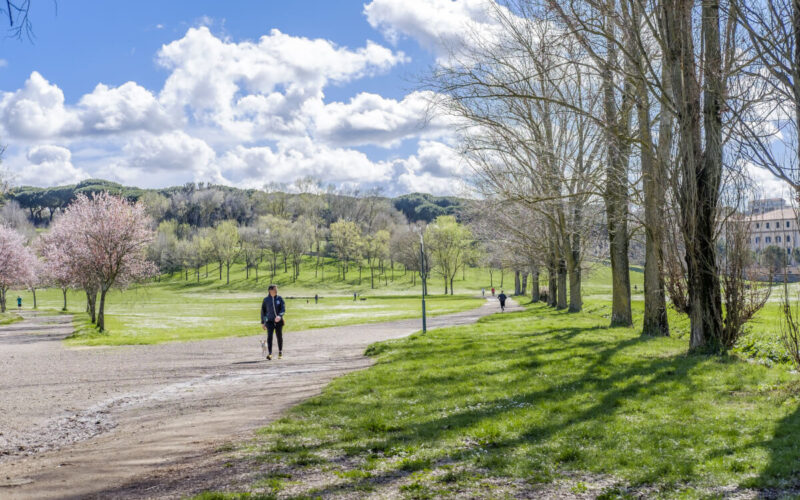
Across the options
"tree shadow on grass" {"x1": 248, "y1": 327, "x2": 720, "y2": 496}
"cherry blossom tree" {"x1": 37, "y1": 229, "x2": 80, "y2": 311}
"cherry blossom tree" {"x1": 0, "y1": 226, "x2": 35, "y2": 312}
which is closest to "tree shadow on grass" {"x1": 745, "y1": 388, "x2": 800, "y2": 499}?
"tree shadow on grass" {"x1": 248, "y1": 327, "x2": 720, "y2": 496}

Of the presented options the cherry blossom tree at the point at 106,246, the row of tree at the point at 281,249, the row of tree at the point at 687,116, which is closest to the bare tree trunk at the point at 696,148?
the row of tree at the point at 687,116

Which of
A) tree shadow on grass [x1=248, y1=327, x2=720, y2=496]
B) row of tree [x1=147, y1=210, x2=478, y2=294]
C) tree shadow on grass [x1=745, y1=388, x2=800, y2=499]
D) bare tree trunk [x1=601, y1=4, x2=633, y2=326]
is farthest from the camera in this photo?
row of tree [x1=147, y1=210, x2=478, y2=294]

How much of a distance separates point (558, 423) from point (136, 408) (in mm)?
8813

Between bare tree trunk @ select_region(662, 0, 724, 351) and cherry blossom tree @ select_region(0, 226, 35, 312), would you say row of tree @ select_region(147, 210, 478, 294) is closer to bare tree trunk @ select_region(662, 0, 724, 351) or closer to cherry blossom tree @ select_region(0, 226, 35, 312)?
cherry blossom tree @ select_region(0, 226, 35, 312)

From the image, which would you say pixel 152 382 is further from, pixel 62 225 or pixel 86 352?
pixel 62 225

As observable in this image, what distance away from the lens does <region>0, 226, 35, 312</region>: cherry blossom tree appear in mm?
47906

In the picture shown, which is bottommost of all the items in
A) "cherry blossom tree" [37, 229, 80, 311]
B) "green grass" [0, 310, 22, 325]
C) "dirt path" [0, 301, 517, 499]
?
"green grass" [0, 310, 22, 325]

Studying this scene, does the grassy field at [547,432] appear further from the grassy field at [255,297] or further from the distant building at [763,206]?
the grassy field at [255,297]

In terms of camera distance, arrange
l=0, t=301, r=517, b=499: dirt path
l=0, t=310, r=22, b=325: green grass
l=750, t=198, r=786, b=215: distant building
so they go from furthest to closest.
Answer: l=0, t=310, r=22, b=325: green grass < l=750, t=198, r=786, b=215: distant building < l=0, t=301, r=517, b=499: dirt path

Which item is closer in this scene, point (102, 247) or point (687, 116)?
point (687, 116)

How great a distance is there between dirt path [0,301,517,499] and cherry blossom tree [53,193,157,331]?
9298mm

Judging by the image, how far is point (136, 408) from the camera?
473 inches

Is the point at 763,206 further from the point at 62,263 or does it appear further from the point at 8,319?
the point at 8,319

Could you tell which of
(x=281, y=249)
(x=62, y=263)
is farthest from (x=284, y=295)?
(x=62, y=263)
